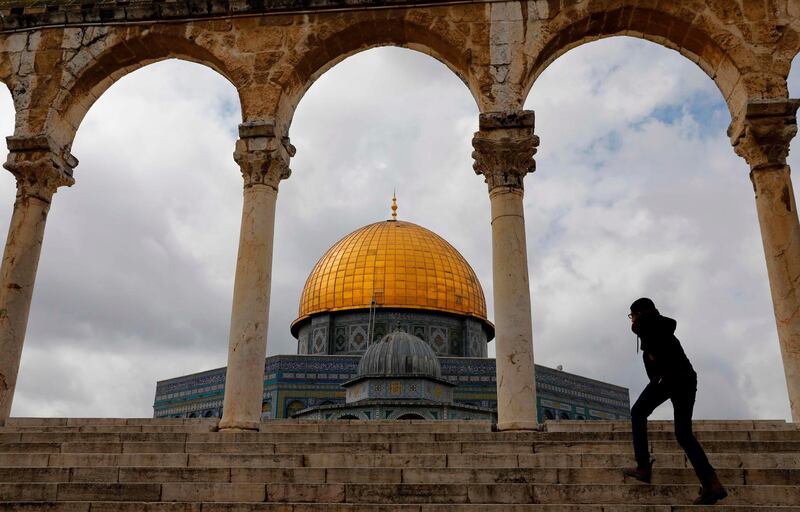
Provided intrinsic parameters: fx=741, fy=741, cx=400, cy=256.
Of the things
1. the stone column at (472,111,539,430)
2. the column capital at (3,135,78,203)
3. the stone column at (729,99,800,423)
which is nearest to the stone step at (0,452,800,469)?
the stone column at (472,111,539,430)

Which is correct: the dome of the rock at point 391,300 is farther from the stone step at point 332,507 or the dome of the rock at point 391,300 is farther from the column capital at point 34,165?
the stone step at point 332,507

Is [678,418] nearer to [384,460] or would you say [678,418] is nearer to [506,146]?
[384,460]

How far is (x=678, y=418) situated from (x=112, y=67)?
31.5ft

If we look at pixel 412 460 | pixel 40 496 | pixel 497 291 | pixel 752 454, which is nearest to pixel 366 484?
pixel 412 460

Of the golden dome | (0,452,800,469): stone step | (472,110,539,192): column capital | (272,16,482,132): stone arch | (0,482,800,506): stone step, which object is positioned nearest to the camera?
(0,482,800,506): stone step

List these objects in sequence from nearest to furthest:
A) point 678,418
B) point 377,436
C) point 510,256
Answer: point 678,418
point 377,436
point 510,256

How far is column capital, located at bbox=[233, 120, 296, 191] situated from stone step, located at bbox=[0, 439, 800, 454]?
3.88 meters

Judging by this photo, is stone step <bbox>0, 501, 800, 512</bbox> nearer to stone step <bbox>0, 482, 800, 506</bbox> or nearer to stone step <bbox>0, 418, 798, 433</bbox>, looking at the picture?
stone step <bbox>0, 482, 800, 506</bbox>

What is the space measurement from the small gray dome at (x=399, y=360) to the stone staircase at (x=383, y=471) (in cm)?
1599

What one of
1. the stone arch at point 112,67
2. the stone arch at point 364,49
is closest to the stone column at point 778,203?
the stone arch at point 364,49

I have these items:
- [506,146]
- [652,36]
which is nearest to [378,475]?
[506,146]

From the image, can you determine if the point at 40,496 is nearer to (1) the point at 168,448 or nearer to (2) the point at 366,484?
(1) the point at 168,448

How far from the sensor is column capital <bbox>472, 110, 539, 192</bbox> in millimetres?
9555

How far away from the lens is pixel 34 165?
10500 mm
